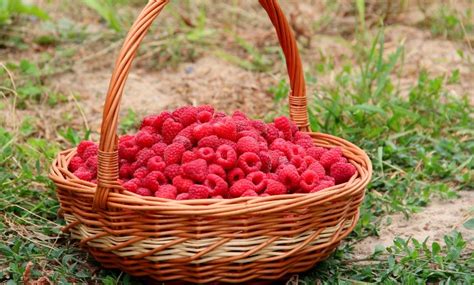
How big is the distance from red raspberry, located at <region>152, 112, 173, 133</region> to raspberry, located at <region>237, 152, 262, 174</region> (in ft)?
0.87

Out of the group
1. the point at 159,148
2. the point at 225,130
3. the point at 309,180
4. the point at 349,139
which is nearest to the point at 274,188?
the point at 309,180

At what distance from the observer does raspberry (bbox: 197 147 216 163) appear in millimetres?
1807

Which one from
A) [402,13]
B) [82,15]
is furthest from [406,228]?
[82,15]

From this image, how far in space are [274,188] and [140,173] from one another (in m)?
0.33

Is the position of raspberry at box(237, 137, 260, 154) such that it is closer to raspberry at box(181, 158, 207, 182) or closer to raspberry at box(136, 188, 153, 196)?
raspberry at box(181, 158, 207, 182)

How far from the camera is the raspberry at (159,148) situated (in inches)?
74.4

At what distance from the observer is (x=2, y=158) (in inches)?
98.7

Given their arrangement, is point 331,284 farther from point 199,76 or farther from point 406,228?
point 199,76

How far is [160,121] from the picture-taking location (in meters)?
1.99

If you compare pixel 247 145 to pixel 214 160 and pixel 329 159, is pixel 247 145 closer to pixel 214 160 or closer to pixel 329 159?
pixel 214 160

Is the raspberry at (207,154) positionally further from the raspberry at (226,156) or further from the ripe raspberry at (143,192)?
the ripe raspberry at (143,192)

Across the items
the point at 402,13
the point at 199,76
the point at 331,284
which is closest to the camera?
the point at 331,284

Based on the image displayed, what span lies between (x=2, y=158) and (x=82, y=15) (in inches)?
72.9

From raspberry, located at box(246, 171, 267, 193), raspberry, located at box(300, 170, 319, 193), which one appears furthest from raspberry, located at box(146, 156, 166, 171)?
raspberry, located at box(300, 170, 319, 193)
